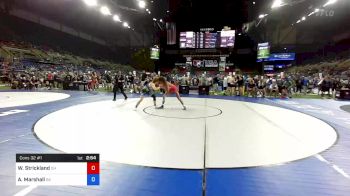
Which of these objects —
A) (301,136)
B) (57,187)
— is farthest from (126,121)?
(301,136)

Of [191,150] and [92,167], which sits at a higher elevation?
[92,167]

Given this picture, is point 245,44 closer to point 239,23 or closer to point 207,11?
point 239,23

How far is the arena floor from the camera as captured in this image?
11.2 ft

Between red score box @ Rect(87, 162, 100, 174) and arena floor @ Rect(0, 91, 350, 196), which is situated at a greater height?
red score box @ Rect(87, 162, 100, 174)

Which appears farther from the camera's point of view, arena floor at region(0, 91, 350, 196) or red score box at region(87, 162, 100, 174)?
arena floor at region(0, 91, 350, 196)
